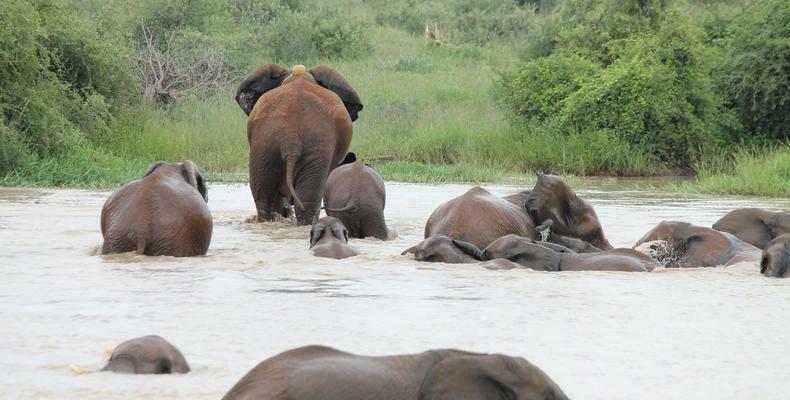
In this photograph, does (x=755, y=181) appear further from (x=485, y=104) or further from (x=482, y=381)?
(x=482, y=381)

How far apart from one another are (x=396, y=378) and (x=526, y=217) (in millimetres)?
5644

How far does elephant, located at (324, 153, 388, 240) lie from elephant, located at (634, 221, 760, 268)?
2.20 m

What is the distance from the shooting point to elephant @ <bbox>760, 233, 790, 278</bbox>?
765 centimetres

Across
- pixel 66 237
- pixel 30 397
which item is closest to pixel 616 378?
pixel 30 397

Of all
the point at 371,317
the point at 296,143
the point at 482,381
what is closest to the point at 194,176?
the point at 296,143

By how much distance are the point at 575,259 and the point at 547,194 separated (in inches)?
38.7

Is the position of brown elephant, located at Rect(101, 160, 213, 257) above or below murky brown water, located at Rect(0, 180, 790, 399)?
above

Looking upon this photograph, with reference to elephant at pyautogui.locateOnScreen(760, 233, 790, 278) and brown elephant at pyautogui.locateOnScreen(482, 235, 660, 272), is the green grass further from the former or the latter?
brown elephant at pyautogui.locateOnScreen(482, 235, 660, 272)

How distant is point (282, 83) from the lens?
11.3 m

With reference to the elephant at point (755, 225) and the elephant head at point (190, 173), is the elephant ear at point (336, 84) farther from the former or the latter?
the elephant at point (755, 225)

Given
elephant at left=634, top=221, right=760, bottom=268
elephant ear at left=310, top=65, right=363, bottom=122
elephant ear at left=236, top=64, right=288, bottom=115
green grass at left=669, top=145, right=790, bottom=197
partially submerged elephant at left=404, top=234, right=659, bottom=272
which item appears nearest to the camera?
partially submerged elephant at left=404, top=234, right=659, bottom=272

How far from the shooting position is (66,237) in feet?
31.7

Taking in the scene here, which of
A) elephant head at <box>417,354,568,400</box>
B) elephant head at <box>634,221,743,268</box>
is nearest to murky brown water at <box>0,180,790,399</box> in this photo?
elephant head at <box>634,221,743,268</box>

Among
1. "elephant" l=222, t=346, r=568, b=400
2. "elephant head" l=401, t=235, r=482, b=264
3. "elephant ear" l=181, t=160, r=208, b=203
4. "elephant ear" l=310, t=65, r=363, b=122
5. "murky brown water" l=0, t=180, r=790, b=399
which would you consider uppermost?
"elephant ear" l=310, t=65, r=363, b=122
